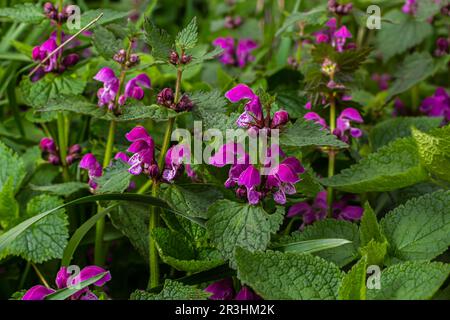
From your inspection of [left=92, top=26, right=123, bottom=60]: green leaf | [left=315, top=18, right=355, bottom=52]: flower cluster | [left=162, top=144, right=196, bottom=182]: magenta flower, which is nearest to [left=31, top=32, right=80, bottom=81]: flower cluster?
[left=92, top=26, right=123, bottom=60]: green leaf

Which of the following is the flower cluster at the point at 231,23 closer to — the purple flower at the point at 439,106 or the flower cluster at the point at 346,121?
the purple flower at the point at 439,106

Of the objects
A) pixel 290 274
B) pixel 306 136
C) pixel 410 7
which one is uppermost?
pixel 410 7

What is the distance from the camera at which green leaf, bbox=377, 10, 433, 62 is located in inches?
87.8

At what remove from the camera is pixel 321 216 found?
5.05ft

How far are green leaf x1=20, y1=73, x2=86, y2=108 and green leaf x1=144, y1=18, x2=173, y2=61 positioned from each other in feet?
1.35

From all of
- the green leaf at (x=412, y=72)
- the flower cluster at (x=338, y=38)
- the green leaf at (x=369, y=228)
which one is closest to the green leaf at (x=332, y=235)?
the green leaf at (x=369, y=228)

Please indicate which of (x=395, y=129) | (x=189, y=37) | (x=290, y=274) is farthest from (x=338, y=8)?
(x=290, y=274)

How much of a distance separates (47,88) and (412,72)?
1.11 metres

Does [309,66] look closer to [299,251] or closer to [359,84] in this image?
[359,84]

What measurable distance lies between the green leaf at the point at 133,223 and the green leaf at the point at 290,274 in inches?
14.3

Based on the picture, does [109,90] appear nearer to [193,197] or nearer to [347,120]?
[193,197]

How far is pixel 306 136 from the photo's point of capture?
1.15 meters

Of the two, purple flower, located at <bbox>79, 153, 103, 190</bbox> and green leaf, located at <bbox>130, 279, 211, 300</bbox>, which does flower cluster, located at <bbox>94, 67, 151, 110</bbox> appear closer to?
purple flower, located at <bbox>79, 153, 103, 190</bbox>

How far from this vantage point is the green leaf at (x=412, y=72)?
1991mm
